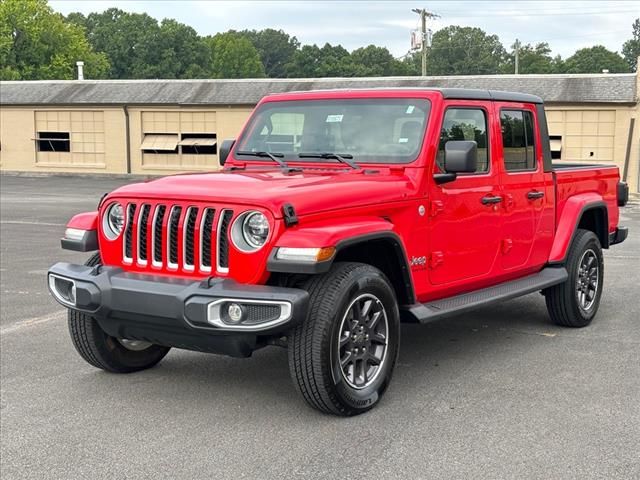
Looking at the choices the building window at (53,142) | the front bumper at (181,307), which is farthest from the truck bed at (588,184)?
the building window at (53,142)

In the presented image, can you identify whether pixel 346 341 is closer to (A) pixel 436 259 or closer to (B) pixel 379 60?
(A) pixel 436 259

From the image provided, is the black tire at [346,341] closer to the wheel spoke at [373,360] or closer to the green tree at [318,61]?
the wheel spoke at [373,360]

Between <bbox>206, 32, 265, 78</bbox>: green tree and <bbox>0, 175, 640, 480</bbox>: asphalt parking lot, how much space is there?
4238 inches

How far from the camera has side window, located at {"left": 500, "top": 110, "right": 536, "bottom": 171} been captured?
656cm

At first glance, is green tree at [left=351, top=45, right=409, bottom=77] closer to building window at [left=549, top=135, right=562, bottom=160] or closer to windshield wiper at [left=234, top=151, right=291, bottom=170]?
building window at [left=549, top=135, right=562, bottom=160]

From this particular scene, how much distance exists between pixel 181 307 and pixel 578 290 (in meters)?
4.07

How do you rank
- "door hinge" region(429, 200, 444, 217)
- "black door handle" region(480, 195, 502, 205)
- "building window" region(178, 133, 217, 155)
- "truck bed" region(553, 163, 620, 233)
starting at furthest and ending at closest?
1. "building window" region(178, 133, 217, 155)
2. "truck bed" region(553, 163, 620, 233)
3. "black door handle" region(480, 195, 502, 205)
4. "door hinge" region(429, 200, 444, 217)

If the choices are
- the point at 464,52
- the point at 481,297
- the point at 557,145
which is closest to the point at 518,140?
the point at 481,297

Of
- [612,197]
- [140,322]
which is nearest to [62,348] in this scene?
[140,322]

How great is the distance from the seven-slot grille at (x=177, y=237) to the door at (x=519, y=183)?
2.56m

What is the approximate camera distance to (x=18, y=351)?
6.48 metres

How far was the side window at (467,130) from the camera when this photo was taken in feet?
19.2

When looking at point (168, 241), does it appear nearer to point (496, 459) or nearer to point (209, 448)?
point (209, 448)

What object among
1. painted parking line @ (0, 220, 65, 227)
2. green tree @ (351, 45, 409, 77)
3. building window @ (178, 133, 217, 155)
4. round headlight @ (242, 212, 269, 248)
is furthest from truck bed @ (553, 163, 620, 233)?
green tree @ (351, 45, 409, 77)
